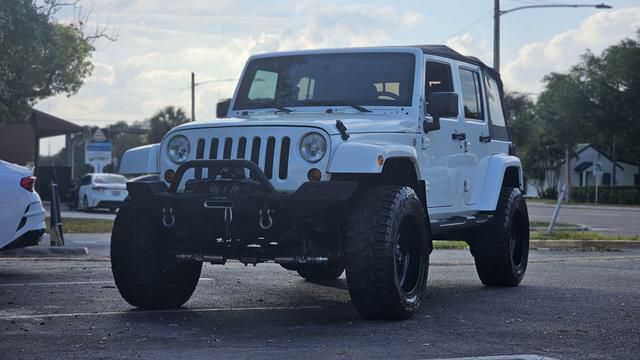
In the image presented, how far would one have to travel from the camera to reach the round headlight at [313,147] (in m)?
7.73

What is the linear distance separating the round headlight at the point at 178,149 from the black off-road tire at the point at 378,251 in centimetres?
157

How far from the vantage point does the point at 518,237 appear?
1144 centimetres

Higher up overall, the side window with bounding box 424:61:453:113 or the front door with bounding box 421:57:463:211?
the side window with bounding box 424:61:453:113

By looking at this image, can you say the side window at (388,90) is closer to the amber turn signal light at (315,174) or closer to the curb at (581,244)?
the amber turn signal light at (315,174)

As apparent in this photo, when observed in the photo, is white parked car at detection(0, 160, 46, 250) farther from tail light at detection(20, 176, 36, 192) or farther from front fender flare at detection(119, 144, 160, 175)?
front fender flare at detection(119, 144, 160, 175)

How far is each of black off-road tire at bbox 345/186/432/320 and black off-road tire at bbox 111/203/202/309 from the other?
1678 millimetres

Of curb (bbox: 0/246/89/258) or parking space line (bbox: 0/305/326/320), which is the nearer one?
parking space line (bbox: 0/305/326/320)

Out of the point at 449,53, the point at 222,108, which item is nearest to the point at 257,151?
the point at 222,108

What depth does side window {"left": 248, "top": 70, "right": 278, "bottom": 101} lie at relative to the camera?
982 centimetres

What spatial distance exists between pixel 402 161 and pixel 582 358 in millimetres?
2649

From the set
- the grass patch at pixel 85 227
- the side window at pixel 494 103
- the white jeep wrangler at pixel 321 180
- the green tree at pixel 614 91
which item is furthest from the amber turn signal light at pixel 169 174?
the green tree at pixel 614 91

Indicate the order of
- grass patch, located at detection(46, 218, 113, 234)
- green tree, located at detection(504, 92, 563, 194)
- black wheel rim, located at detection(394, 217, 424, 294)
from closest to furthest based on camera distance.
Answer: black wheel rim, located at detection(394, 217, 424, 294)
grass patch, located at detection(46, 218, 113, 234)
green tree, located at detection(504, 92, 563, 194)

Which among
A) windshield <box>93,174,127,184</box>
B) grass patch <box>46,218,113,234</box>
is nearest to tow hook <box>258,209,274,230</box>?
grass patch <box>46,218,113,234</box>

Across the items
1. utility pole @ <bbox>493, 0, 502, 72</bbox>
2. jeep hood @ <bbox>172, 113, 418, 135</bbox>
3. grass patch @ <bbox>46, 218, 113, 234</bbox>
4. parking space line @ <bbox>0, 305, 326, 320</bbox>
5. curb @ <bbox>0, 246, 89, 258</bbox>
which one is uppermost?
utility pole @ <bbox>493, 0, 502, 72</bbox>
